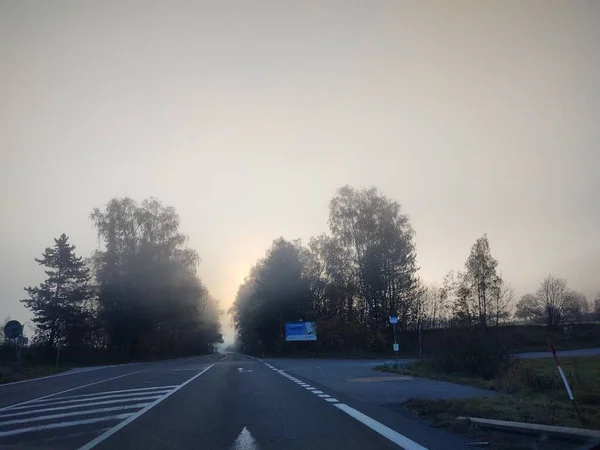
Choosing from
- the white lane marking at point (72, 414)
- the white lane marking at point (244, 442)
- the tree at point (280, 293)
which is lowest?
the white lane marking at point (72, 414)

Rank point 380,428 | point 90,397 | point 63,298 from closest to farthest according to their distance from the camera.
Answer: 1. point 380,428
2. point 90,397
3. point 63,298

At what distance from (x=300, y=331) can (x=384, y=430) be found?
Answer: 53264 mm

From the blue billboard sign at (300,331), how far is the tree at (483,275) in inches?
726

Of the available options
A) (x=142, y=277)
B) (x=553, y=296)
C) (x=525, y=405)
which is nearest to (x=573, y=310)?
(x=553, y=296)

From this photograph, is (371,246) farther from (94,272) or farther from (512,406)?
(512,406)

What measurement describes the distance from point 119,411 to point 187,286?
50.6 m

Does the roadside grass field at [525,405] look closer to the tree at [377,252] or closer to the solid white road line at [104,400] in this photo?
the solid white road line at [104,400]

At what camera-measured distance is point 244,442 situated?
A: 783cm

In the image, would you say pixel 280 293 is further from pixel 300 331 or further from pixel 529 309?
pixel 529 309

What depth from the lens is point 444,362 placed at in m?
21.7

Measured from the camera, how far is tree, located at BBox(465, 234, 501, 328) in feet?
183

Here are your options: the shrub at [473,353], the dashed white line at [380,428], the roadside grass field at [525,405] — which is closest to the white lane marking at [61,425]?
the dashed white line at [380,428]

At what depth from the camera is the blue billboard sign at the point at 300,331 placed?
197 ft

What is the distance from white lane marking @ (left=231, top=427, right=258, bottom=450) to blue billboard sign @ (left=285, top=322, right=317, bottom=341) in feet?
171
